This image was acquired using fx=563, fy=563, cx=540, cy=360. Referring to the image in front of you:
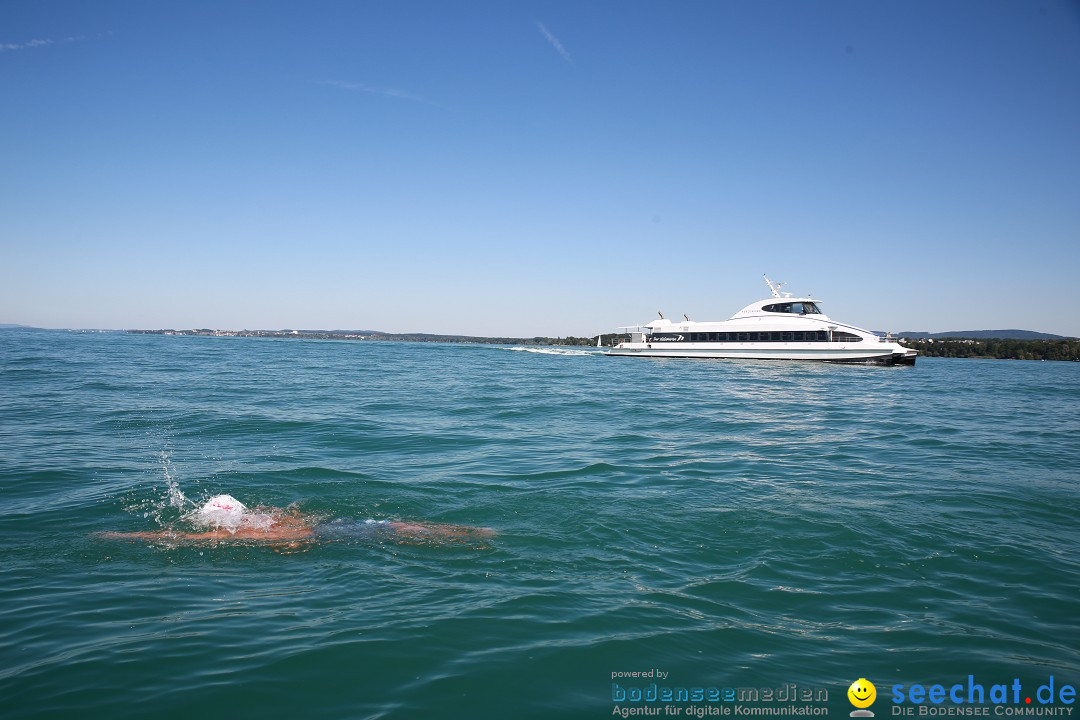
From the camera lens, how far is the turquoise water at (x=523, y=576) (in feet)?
15.1

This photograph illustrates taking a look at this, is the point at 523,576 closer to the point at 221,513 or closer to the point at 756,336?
the point at 221,513

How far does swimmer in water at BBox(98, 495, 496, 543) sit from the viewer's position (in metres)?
7.64

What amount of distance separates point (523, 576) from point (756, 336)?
63.6m

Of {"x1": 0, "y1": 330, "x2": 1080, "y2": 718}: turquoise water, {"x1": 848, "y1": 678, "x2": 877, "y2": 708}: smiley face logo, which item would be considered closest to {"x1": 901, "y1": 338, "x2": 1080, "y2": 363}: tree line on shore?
{"x1": 0, "y1": 330, "x2": 1080, "y2": 718}: turquoise water

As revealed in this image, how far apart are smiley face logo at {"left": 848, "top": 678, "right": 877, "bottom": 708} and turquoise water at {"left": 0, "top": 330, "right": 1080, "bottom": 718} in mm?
80

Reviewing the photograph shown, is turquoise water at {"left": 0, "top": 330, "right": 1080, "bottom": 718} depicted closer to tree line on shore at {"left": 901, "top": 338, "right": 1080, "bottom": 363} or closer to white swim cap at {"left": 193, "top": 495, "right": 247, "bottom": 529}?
white swim cap at {"left": 193, "top": 495, "right": 247, "bottom": 529}

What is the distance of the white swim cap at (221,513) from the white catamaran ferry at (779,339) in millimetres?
60138

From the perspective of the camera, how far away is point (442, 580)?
6312 mm

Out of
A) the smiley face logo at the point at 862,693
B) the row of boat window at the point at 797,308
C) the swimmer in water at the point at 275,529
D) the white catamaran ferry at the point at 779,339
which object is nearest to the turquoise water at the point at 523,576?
the smiley face logo at the point at 862,693

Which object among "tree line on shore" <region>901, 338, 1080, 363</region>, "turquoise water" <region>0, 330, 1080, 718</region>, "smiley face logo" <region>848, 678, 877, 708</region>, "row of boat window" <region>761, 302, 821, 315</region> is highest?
"row of boat window" <region>761, 302, 821, 315</region>

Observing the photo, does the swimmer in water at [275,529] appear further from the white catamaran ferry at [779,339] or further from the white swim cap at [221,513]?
the white catamaran ferry at [779,339]

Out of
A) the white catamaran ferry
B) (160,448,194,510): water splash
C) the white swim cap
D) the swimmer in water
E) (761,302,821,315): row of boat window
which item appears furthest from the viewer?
(761,302,821,315): row of boat window

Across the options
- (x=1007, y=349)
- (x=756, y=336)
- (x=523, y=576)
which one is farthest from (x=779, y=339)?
→ (x=1007, y=349)

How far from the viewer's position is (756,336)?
2549 inches
